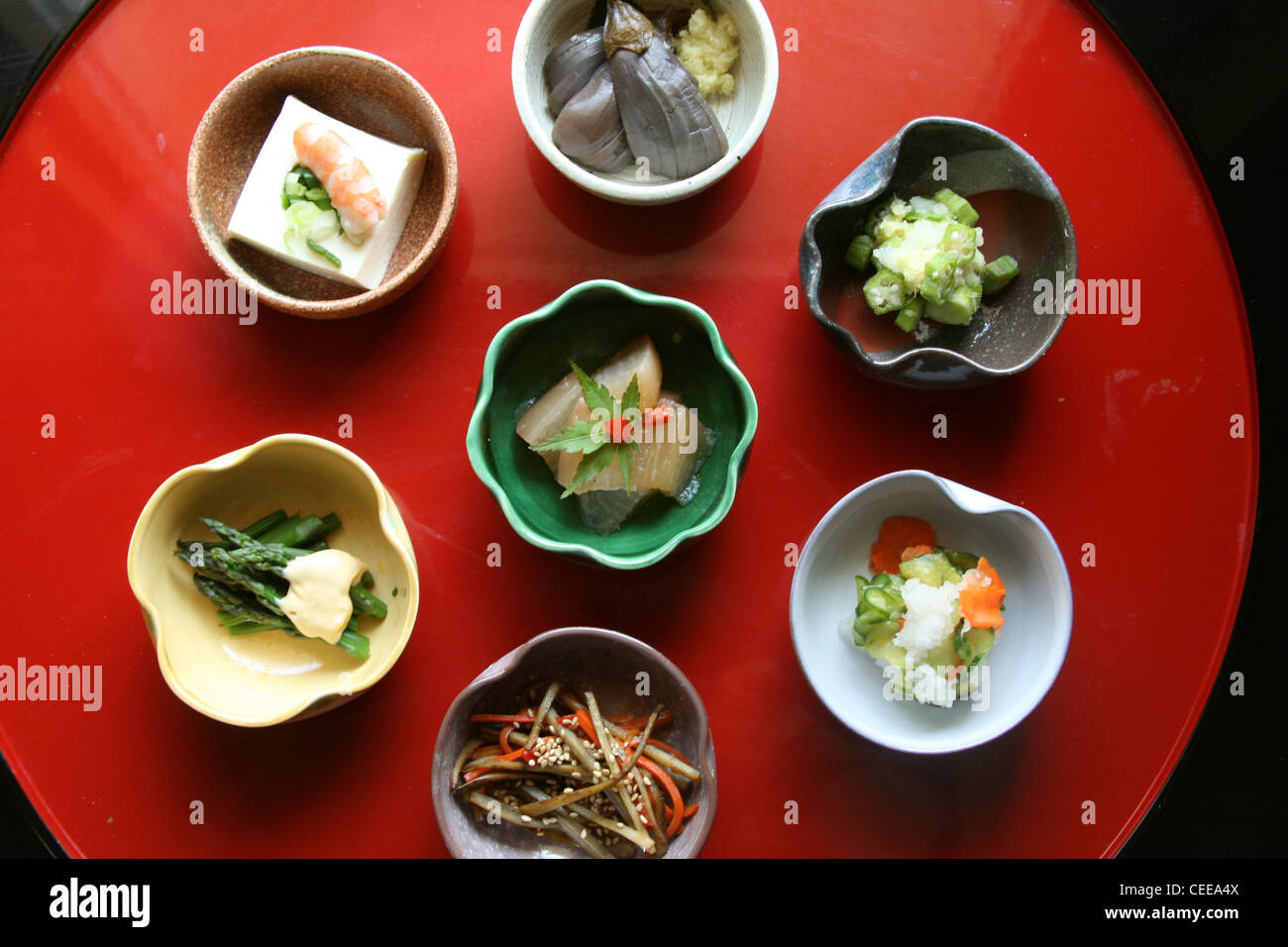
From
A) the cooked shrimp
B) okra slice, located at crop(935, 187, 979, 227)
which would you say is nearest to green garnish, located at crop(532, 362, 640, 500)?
the cooked shrimp

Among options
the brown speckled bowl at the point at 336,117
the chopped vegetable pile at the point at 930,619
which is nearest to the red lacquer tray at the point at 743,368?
the brown speckled bowl at the point at 336,117

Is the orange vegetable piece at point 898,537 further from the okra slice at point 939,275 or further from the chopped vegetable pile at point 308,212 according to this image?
the chopped vegetable pile at point 308,212

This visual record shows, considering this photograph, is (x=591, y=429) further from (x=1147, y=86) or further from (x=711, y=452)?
(x=1147, y=86)

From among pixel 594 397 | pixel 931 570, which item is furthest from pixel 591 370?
pixel 931 570

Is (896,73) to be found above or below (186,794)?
above

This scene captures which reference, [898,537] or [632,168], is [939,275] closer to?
[898,537]
